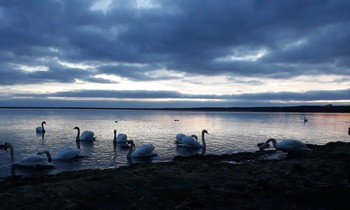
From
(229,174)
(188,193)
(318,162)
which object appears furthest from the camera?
(318,162)

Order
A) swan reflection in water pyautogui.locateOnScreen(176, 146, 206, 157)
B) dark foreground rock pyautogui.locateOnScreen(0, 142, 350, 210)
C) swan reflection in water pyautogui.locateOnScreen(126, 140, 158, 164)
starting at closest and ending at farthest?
1. dark foreground rock pyautogui.locateOnScreen(0, 142, 350, 210)
2. swan reflection in water pyautogui.locateOnScreen(126, 140, 158, 164)
3. swan reflection in water pyautogui.locateOnScreen(176, 146, 206, 157)

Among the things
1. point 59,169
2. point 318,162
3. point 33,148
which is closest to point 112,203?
point 318,162

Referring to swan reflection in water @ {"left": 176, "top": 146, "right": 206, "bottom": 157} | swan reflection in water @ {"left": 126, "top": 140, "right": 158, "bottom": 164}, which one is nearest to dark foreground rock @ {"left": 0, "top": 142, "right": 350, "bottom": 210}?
swan reflection in water @ {"left": 126, "top": 140, "right": 158, "bottom": 164}

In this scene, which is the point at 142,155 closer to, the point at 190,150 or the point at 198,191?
the point at 190,150

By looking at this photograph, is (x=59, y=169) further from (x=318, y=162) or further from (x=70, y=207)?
(x=318, y=162)

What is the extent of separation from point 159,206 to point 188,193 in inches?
47.1

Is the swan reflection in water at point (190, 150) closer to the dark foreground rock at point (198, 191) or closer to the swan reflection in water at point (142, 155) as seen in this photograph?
the swan reflection in water at point (142, 155)

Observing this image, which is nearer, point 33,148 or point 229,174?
point 229,174

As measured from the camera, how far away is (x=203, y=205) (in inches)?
320

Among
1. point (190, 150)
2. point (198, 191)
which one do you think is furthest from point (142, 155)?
point (198, 191)

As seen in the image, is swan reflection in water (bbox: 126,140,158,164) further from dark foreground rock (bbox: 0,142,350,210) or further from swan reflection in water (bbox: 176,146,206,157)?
dark foreground rock (bbox: 0,142,350,210)

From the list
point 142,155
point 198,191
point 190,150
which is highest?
point 198,191

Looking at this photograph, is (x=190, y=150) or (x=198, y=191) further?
(x=190, y=150)

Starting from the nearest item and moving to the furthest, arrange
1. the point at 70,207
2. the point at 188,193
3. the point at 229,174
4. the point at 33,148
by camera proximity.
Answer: the point at 70,207 → the point at 188,193 → the point at 229,174 → the point at 33,148
